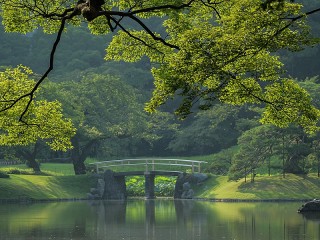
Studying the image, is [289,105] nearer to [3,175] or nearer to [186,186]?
[186,186]

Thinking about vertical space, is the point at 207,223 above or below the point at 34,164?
below

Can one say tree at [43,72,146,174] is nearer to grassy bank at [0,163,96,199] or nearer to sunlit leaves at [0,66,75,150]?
grassy bank at [0,163,96,199]

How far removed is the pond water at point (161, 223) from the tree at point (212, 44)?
6719 millimetres

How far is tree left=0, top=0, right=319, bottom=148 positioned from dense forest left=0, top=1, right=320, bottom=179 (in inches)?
1072

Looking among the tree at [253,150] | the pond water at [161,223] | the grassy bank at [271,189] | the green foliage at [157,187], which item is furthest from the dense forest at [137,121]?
the pond water at [161,223]

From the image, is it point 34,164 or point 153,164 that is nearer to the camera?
point 153,164

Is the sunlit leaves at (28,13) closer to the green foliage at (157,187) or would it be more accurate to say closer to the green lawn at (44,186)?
the green lawn at (44,186)

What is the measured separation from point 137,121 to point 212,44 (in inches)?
1777

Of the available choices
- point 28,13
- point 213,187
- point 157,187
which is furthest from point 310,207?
point 157,187

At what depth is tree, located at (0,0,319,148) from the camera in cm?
1877

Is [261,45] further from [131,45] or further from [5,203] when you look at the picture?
[5,203]

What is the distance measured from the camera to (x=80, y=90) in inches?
2462

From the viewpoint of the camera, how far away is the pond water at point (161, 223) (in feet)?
Result: 90.7

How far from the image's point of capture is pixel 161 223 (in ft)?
109
